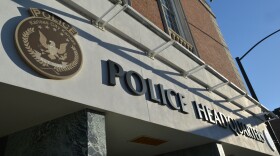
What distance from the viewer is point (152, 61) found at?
6602 mm

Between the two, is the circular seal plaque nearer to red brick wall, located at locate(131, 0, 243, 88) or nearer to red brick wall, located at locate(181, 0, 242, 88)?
red brick wall, located at locate(131, 0, 243, 88)

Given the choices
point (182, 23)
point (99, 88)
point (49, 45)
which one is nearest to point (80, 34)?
point (49, 45)

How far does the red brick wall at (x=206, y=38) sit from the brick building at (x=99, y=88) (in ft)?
8.94

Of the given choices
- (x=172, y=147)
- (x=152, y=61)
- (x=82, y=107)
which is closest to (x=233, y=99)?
(x=172, y=147)

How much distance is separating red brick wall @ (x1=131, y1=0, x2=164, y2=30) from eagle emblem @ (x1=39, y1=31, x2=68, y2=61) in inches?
163

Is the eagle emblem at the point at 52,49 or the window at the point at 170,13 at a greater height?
the window at the point at 170,13

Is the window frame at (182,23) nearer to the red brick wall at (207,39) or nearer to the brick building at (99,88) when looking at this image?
the red brick wall at (207,39)

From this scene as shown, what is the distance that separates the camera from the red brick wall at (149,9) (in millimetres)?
8095

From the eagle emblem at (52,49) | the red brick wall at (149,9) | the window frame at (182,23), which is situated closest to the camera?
the eagle emblem at (52,49)

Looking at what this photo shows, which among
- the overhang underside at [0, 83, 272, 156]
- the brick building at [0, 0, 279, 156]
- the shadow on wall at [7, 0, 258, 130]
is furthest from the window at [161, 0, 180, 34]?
the overhang underside at [0, 83, 272, 156]

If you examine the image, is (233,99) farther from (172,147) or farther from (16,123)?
(16,123)

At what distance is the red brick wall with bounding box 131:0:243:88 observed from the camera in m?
11.5

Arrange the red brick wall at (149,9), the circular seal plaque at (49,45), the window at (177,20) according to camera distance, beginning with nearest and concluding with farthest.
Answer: the circular seal plaque at (49,45), the red brick wall at (149,9), the window at (177,20)

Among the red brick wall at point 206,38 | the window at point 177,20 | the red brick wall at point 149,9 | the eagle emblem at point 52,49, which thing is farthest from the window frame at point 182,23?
the eagle emblem at point 52,49
